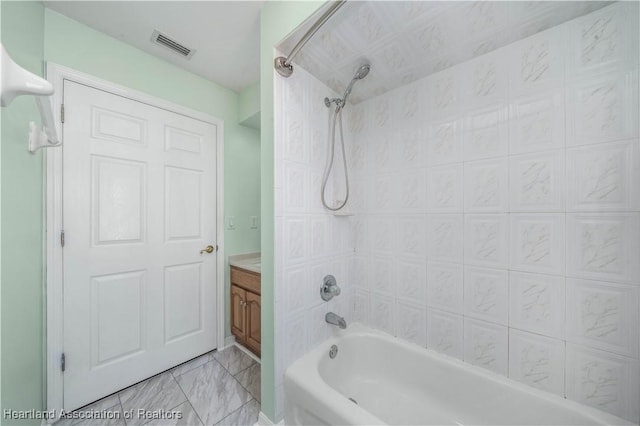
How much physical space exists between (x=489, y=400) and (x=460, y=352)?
0.21 meters

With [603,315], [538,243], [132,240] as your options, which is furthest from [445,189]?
[132,240]

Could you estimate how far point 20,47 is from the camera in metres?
1.00

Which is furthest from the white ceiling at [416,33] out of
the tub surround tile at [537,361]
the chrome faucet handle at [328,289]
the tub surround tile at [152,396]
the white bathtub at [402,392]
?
the tub surround tile at [152,396]

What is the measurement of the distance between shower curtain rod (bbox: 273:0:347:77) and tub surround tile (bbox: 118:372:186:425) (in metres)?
2.01

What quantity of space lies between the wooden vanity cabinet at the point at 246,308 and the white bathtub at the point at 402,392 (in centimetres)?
63

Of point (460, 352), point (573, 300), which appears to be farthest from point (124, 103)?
point (573, 300)

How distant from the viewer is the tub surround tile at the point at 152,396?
1.38 m

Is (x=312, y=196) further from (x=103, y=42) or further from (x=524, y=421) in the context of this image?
(x=103, y=42)

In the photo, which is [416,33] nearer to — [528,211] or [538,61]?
[538,61]

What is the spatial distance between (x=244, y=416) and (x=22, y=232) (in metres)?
1.43

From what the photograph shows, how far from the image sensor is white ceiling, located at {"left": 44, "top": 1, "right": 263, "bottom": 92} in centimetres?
126

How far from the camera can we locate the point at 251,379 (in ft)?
5.31

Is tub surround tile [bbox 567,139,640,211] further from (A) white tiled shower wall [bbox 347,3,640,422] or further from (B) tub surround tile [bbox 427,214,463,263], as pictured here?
(B) tub surround tile [bbox 427,214,463,263]

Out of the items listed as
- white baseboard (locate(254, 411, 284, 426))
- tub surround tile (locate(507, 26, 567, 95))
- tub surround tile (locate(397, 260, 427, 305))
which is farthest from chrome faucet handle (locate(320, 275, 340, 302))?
tub surround tile (locate(507, 26, 567, 95))
